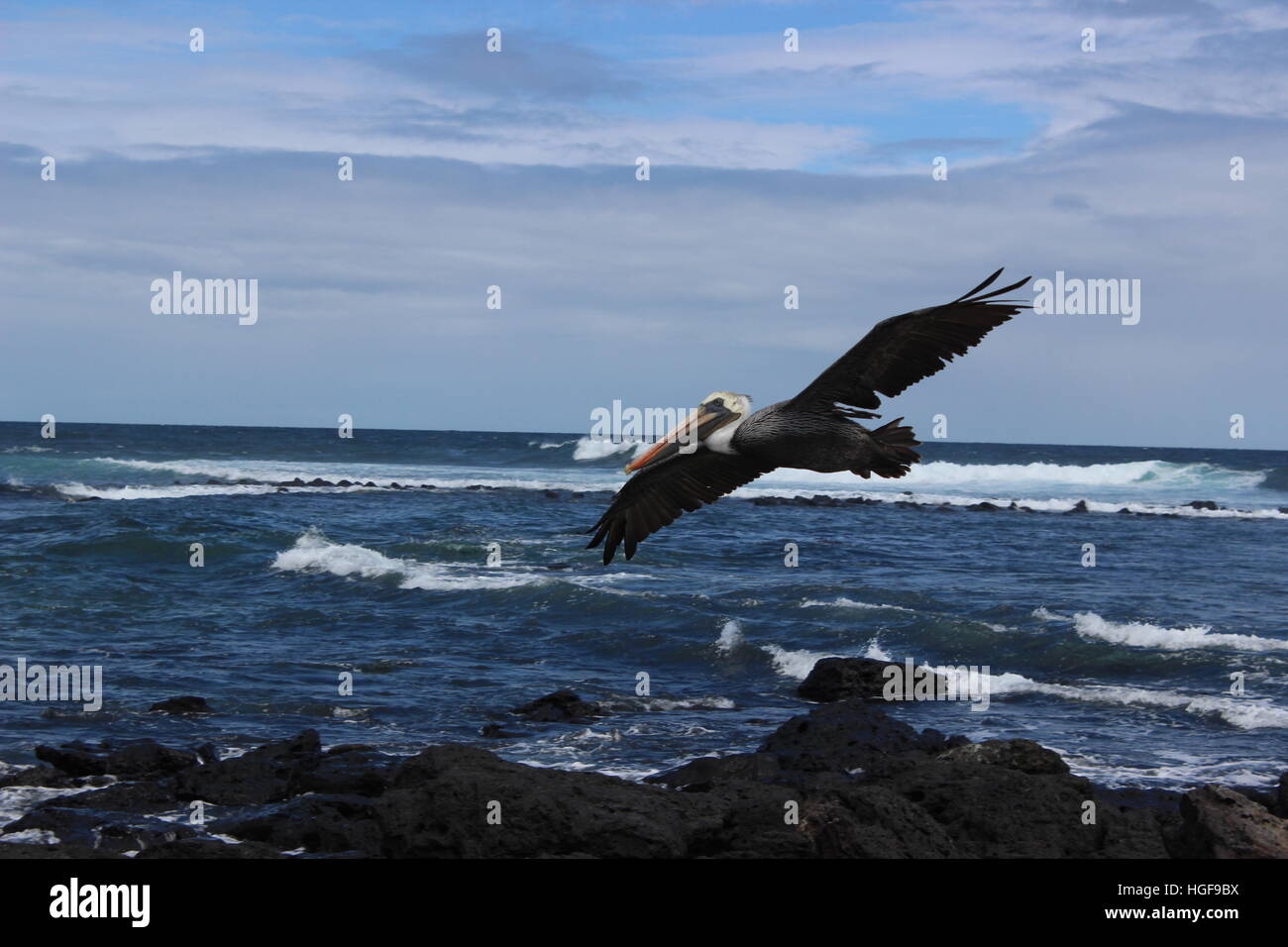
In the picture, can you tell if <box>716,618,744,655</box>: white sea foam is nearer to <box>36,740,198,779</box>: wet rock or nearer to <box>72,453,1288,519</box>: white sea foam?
<box>36,740,198,779</box>: wet rock

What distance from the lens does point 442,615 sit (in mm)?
21953

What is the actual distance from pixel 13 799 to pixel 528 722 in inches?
208

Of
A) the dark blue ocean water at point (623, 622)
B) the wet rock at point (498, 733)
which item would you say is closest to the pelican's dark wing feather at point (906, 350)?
the dark blue ocean water at point (623, 622)

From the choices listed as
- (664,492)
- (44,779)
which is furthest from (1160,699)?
(44,779)

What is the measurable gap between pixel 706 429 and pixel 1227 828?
4.20 m

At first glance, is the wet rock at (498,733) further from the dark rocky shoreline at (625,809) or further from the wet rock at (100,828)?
the wet rock at (100,828)

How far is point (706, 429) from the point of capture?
916 centimetres

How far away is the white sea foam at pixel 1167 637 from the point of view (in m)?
19.5

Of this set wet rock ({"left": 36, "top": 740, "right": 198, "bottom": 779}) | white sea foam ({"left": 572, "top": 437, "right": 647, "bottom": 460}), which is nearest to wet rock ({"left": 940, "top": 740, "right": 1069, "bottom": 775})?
wet rock ({"left": 36, "top": 740, "right": 198, "bottom": 779})

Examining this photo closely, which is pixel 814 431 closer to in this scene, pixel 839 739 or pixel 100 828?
pixel 839 739

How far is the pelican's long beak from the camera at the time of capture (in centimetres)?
916

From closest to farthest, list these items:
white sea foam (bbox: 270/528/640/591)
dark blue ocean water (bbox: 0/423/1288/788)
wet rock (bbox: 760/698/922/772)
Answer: wet rock (bbox: 760/698/922/772) < dark blue ocean water (bbox: 0/423/1288/788) < white sea foam (bbox: 270/528/640/591)
